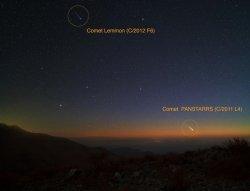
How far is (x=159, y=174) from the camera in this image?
55.1ft

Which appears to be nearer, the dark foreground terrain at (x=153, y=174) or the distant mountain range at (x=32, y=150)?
the dark foreground terrain at (x=153, y=174)

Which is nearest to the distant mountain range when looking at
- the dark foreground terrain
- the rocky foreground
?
the dark foreground terrain

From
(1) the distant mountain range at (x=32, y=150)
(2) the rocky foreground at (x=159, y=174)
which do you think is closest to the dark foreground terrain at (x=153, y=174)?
(2) the rocky foreground at (x=159, y=174)

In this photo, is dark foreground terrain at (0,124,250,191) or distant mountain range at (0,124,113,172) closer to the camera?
dark foreground terrain at (0,124,250,191)

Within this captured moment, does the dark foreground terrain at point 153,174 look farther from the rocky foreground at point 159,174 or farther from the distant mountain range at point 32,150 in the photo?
the distant mountain range at point 32,150

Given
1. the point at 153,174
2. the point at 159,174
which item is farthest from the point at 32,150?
the point at 159,174

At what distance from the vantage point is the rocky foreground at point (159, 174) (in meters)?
14.6

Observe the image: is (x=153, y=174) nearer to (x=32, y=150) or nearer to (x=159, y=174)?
(x=159, y=174)

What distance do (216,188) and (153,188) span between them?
2.67 metres

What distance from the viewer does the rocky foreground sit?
1462 centimetres

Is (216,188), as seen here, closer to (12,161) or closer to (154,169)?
(154,169)

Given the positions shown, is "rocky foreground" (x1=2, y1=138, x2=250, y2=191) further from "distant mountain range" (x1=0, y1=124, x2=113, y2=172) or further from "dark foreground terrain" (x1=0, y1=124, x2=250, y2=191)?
"distant mountain range" (x1=0, y1=124, x2=113, y2=172)

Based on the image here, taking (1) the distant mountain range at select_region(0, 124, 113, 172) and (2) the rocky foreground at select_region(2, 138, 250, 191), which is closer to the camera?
(2) the rocky foreground at select_region(2, 138, 250, 191)

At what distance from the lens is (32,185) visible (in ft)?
59.9
